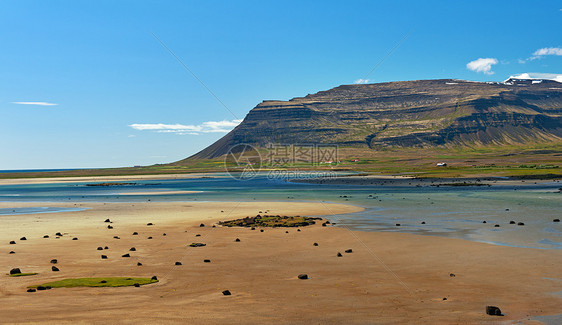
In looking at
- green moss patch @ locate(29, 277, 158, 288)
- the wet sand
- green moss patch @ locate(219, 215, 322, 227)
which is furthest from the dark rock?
green moss patch @ locate(219, 215, 322, 227)

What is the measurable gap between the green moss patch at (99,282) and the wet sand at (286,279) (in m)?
0.60

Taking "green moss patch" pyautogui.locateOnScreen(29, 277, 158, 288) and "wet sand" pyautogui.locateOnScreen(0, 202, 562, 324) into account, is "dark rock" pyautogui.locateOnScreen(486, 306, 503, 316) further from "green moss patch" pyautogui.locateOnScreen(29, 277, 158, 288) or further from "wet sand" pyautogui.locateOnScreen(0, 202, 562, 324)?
"green moss patch" pyautogui.locateOnScreen(29, 277, 158, 288)

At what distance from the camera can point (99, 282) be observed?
58.9 feet

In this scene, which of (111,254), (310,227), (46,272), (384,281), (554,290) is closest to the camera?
(554,290)

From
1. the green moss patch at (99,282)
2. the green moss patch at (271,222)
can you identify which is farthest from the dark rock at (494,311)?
the green moss patch at (271,222)

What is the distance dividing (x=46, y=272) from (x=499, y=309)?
18342 millimetres

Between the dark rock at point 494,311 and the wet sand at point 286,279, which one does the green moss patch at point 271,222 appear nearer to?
the wet sand at point 286,279

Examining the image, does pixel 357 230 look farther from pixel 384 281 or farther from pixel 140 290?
pixel 140 290

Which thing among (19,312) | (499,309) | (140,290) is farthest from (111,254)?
(499,309)

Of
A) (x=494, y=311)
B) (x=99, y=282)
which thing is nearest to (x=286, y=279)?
(x=99, y=282)

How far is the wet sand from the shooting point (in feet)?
45.6

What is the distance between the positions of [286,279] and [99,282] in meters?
7.53

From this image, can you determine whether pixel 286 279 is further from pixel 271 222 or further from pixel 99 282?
pixel 271 222

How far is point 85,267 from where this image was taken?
21438 mm
